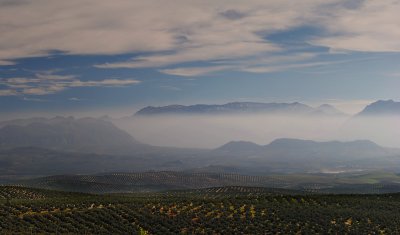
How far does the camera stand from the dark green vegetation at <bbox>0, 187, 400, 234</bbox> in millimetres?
63750

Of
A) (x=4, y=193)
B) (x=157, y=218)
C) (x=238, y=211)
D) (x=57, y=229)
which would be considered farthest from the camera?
(x=4, y=193)

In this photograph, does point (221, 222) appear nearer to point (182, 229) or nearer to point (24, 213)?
point (182, 229)

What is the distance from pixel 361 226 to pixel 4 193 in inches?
2907

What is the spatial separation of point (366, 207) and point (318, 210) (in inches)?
481

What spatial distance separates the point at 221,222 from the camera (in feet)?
224

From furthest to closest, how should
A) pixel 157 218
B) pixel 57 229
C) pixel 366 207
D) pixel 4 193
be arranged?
1. pixel 4 193
2. pixel 366 207
3. pixel 157 218
4. pixel 57 229

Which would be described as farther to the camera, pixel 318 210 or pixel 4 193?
pixel 4 193

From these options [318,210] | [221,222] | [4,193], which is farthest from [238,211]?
[4,193]

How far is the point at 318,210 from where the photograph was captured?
7756 cm

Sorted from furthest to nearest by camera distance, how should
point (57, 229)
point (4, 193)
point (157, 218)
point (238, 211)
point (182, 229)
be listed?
point (4, 193)
point (238, 211)
point (157, 218)
point (182, 229)
point (57, 229)

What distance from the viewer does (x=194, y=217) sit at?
2776 inches

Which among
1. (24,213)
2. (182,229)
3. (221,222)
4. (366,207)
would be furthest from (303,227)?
(24,213)

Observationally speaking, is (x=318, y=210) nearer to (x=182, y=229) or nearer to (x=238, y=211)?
(x=238, y=211)

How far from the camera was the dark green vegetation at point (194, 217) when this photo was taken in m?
63.8
